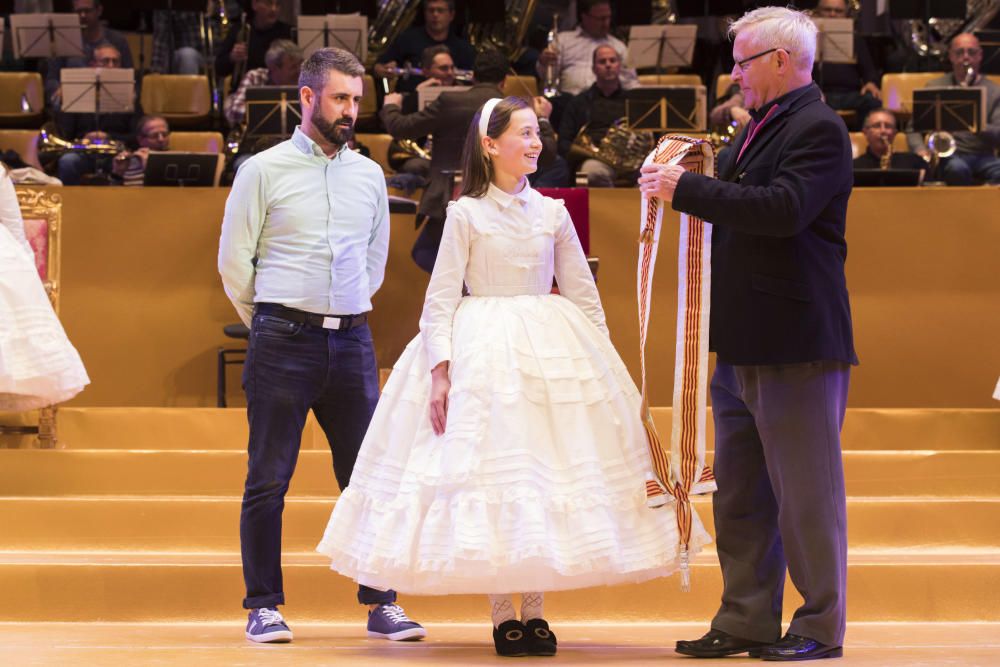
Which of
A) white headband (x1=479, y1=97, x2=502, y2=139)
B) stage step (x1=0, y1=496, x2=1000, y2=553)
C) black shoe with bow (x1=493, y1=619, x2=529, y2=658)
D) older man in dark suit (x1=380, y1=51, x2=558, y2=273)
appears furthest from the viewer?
older man in dark suit (x1=380, y1=51, x2=558, y2=273)

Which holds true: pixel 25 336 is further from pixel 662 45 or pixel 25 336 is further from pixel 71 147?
pixel 662 45

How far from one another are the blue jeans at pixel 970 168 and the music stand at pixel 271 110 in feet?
11.5

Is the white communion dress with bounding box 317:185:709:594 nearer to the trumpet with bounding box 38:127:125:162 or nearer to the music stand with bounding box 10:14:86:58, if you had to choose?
the trumpet with bounding box 38:127:125:162

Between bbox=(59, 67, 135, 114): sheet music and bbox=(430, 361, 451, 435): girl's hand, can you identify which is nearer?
bbox=(430, 361, 451, 435): girl's hand

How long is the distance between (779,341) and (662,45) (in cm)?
705

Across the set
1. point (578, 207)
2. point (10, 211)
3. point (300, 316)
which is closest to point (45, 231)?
point (10, 211)

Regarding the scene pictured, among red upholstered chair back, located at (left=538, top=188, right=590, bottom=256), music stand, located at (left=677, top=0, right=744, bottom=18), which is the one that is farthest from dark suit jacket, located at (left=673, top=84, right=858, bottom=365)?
music stand, located at (left=677, top=0, right=744, bottom=18)

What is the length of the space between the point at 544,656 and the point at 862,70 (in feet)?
24.9

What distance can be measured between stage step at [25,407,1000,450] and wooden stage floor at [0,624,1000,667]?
1.66 meters

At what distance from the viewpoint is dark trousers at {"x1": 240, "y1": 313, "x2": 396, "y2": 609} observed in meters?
4.02

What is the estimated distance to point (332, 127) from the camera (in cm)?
411

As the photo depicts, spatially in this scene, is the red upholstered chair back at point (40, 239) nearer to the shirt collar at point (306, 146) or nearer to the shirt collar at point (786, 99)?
the shirt collar at point (306, 146)

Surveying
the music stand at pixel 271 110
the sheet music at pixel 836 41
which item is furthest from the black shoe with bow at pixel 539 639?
Answer: the sheet music at pixel 836 41

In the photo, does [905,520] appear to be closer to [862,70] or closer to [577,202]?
[577,202]
